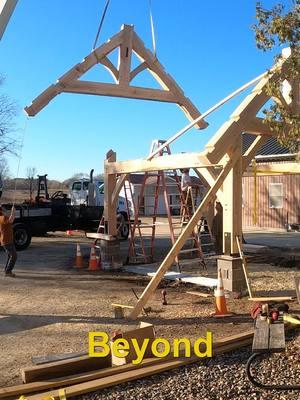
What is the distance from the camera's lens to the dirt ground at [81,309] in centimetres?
664

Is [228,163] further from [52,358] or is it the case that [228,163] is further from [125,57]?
[125,57]

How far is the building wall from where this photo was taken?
1005 inches

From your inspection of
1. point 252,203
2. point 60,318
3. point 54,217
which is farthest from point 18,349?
point 252,203

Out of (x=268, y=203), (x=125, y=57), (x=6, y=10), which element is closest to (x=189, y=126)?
(x=6, y=10)

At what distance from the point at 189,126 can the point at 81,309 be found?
12.0 feet

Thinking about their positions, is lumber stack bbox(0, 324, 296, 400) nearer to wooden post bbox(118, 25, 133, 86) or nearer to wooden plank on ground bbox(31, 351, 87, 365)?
wooden plank on ground bbox(31, 351, 87, 365)

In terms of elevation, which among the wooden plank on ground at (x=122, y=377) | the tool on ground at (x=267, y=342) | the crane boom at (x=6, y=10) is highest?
the crane boom at (x=6, y=10)

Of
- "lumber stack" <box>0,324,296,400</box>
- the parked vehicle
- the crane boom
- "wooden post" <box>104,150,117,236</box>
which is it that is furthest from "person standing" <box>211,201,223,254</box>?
"lumber stack" <box>0,324,296,400</box>

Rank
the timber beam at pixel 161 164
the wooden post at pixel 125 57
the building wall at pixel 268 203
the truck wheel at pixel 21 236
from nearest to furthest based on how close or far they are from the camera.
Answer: the timber beam at pixel 161 164 → the wooden post at pixel 125 57 → the truck wheel at pixel 21 236 → the building wall at pixel 268 203

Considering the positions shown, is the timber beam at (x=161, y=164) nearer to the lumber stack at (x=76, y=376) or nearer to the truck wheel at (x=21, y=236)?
the lumber stack at (x=76, y=376)

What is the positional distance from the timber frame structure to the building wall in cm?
1351

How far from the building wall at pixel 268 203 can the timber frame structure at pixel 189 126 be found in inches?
532

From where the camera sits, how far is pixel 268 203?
2678 cm

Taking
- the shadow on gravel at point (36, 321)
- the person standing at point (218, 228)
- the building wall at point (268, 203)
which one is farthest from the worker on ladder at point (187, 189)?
the building wall at point (268, 203)
